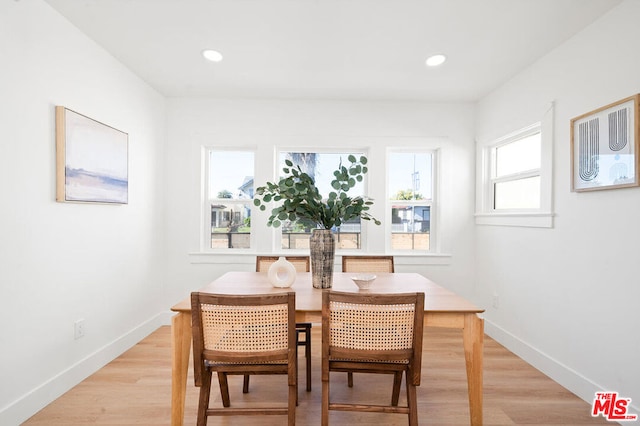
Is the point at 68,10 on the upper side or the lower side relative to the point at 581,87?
upper

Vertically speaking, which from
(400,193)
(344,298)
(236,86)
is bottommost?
(344,298)

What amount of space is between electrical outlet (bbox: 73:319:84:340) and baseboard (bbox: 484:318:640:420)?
3503 mm

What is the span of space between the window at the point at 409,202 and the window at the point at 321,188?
40 cm

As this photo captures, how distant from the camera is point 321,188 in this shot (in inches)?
155

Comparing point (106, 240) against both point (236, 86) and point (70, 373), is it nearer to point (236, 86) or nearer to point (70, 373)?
point (70, 373)

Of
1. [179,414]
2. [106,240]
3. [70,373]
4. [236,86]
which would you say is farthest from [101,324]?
[236,86]

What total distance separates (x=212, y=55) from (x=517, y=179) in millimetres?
2969

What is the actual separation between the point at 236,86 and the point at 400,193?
2.15 metres

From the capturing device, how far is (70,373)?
2.30 metres

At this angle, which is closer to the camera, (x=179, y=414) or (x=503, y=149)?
(x=179, y=414)

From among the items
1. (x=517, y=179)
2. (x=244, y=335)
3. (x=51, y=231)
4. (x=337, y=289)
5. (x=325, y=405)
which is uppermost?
(x=517, y=179)

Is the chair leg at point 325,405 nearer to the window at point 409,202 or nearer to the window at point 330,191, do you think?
the window at point 330,191

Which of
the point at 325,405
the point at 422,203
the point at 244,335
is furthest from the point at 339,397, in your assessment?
the point at 422,203

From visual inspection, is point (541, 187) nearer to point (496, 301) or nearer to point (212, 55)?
point (496, 301)
